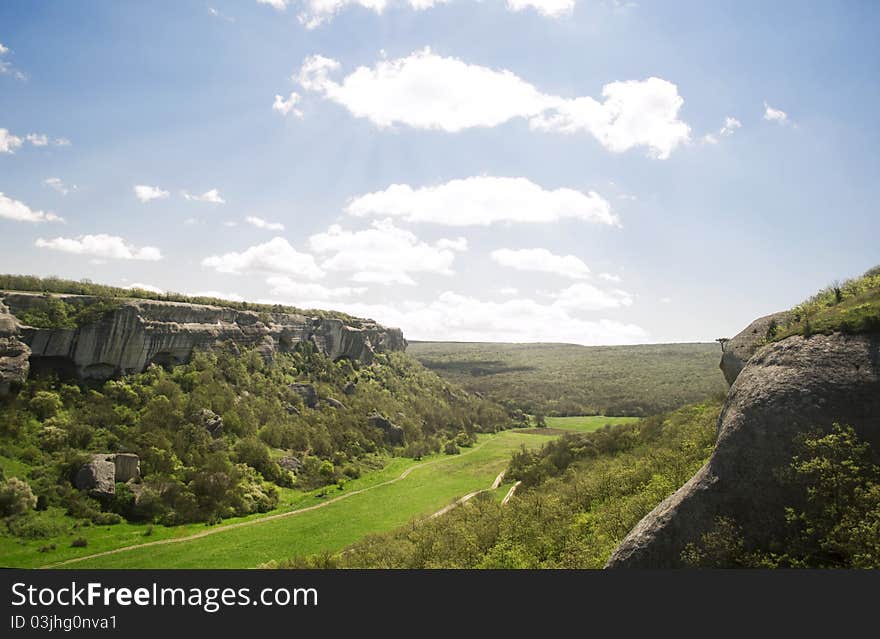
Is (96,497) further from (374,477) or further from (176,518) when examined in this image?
(374,477)

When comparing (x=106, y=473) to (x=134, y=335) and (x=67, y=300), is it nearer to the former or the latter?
Result: (x=134, y=335)

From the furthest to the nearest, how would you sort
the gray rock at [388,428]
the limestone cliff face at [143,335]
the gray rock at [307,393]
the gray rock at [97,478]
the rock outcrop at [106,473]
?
the gray rock at [388,428] < the gray rock at [307,393] < the limestone cliff face at [143,335] < the rock outcrop at [106,473] < the gray rock at [97,478]

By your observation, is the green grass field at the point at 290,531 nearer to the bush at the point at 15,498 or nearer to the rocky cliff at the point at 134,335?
the bush at the point at 15,498

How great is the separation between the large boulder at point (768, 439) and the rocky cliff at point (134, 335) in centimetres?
5717

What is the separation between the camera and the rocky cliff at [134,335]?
4866cm

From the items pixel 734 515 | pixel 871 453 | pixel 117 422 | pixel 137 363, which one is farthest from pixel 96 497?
pixel 871 453

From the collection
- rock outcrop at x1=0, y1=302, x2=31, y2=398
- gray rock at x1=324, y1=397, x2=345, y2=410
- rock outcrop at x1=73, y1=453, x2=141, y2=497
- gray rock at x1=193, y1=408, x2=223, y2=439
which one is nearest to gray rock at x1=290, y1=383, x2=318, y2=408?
gray rock at x1=324, y1=397, x2=345, y2=410

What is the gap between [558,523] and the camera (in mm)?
27109

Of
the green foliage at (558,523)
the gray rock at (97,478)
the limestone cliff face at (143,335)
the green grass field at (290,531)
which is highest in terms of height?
the limestone cliff face at (143,335)

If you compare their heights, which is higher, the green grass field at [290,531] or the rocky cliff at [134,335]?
the rocky cliff at [134,335]

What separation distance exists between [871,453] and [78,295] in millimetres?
68897

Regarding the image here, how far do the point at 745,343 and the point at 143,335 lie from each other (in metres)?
63.3

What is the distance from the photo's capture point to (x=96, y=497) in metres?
42.5

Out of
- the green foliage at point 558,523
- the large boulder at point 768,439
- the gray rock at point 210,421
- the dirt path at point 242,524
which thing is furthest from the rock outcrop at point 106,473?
the large boulder at point 768,439
